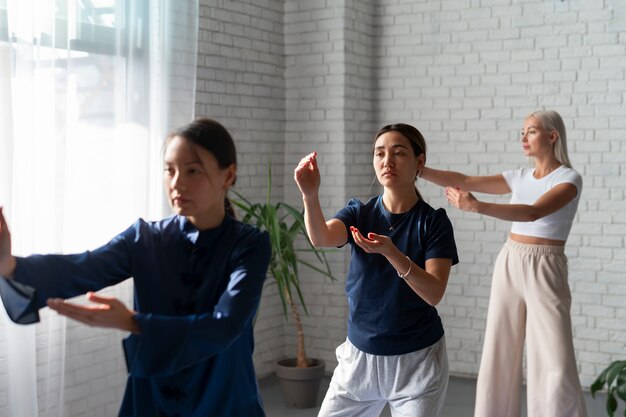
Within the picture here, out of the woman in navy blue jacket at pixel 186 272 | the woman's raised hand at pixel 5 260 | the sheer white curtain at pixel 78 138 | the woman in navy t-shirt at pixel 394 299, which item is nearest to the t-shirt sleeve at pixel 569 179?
the woman in navy t-shirt at pixel 394 299

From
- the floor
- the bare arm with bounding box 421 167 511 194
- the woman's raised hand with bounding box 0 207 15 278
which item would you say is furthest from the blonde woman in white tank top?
the woman's raised hand with bounding box 0 207 15 278

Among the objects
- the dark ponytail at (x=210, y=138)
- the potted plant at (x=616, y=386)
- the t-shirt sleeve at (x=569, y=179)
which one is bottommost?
the potted plant at (x=616, y=386)

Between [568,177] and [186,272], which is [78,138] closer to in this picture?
[568,177]

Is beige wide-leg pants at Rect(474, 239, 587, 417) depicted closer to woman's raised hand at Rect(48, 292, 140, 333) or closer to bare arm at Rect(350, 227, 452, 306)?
bare arm at Rect(350, 227, 452, 306)

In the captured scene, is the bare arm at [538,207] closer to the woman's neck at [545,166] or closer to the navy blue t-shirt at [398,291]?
the woman's neck at [545,166]

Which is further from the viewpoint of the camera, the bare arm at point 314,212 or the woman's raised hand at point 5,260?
the bare arm at point 314,212

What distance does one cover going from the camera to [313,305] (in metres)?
6.54

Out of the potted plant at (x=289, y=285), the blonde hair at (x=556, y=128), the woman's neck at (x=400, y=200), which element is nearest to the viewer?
the woman's neck at (x=400, y=200)

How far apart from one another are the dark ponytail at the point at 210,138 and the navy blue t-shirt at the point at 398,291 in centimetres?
105

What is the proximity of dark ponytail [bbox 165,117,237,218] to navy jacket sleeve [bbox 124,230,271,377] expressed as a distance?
0.34m

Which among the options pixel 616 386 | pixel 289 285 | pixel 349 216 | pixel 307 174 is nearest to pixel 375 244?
pixel 307 174

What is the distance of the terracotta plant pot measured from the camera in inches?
220

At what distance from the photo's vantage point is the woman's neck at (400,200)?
129 inches

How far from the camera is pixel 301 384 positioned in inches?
220
